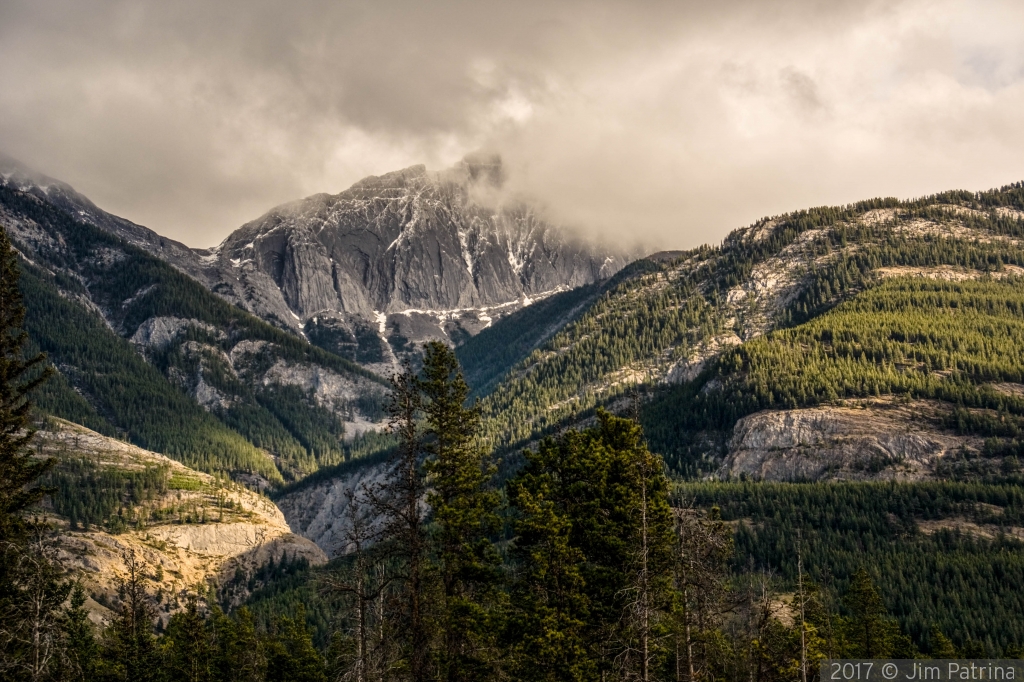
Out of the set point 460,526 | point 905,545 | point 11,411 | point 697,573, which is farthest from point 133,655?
point 905,545

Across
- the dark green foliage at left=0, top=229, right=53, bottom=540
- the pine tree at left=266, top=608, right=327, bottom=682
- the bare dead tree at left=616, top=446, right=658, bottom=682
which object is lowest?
the pine tree at left=266, top=608, right=327, bottom=682

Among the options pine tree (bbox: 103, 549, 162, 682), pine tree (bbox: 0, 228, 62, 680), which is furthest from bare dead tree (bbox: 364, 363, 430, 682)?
pine tree (bbox: 103, 549, 162, 682)

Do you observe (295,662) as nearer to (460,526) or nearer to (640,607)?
(460,526)

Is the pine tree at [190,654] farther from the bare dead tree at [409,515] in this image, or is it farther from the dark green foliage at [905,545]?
the dark green foliage at [905,545]

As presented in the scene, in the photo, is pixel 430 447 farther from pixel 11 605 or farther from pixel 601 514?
pixel 11 605

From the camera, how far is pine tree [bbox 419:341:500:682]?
47500 millimetres

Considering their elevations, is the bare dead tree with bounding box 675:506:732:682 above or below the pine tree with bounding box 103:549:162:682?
above

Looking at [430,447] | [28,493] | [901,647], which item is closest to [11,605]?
[28,493]

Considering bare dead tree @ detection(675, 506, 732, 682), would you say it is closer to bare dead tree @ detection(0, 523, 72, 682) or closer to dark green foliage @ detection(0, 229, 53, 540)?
bare dead tree @ detection(0, 523, 72, 682)

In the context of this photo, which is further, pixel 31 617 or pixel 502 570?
pixel 502 570

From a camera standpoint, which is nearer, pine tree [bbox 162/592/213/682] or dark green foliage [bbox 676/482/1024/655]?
pine tree [bbox 162/592/213/682]

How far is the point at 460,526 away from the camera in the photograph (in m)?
49.2

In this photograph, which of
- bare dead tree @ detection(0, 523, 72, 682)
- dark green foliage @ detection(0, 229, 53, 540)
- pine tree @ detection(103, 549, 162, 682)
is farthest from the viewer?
pine tree @ detection(103, 549, 162, 682)

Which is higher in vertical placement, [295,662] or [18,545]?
[18,545]
